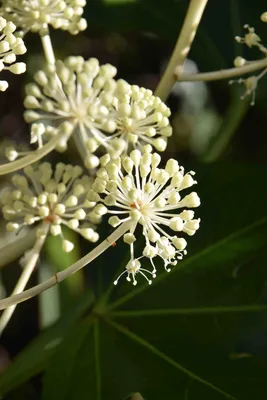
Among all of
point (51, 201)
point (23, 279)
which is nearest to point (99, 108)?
point (51, 201)

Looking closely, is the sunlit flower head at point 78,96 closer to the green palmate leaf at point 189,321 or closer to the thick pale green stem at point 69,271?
the thick pale green stem at point 69,271

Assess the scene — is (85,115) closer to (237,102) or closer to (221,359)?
(221,359)

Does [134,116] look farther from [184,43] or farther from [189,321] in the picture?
[189,321]

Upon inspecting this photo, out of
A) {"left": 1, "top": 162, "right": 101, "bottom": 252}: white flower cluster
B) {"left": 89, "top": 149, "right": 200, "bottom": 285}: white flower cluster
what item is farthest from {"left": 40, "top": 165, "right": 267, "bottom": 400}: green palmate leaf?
{"left": 89, "top": 149, "right": 200, "bottom": 285}: white flower cluster

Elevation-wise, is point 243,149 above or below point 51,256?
above

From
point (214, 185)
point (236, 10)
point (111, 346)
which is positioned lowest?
point (111, 346)

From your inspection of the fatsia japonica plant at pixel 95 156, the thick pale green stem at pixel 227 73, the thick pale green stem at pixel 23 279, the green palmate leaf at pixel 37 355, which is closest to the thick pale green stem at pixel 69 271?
the fatsia japonica plant at pixel 95 156


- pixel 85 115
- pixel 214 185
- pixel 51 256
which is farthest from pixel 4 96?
pixel 85 115
